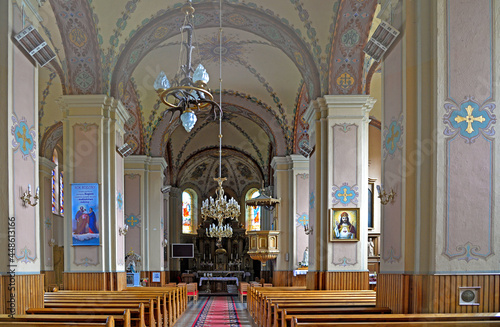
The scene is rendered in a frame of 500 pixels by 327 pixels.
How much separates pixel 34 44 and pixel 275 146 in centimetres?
1224

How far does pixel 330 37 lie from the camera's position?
35.3 feet

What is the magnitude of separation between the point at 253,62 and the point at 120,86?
4563 mm

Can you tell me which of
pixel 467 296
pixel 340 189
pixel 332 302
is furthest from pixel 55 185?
pixel 467 296

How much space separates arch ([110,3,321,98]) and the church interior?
1.8 inches

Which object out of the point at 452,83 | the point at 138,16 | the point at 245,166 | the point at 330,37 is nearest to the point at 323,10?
the point at 330,37

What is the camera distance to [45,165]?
56.9 feet

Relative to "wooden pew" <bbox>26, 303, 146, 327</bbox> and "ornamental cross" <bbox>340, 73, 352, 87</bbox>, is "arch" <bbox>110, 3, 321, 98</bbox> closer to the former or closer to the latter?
"ornamental cross" <bbox>340, 73, 352, 87</bbox>

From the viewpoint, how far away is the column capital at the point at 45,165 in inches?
675

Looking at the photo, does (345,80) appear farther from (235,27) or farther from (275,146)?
(275,146)

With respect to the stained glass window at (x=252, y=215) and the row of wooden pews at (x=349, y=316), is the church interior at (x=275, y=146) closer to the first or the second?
the row of wooden pews at (x=349, y=316)

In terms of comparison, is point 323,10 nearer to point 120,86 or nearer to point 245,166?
point 120,86

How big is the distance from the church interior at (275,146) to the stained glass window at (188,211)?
14.5ft

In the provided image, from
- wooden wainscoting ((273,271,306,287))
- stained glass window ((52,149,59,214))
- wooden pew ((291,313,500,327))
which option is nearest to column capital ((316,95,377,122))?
wooden pew ((291,313,500,327))

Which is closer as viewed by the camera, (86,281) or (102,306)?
(102,306)
